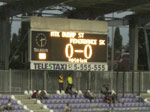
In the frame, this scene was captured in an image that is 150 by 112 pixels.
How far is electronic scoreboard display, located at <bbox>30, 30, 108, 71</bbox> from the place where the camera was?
3262 cm

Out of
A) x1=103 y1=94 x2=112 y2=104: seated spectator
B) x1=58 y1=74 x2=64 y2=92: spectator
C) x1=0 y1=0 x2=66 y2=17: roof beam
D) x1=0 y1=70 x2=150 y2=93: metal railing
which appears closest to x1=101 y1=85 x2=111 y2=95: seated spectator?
x1=103 y1=94 x2=112 y2=104: seated spectator

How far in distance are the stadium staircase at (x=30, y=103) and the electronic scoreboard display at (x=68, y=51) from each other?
1954mm

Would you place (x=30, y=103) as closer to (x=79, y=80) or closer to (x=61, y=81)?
(x=61, y=81)

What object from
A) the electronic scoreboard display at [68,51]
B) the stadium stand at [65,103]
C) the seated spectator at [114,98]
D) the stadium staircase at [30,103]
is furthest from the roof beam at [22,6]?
the seated spectator at [114,98]

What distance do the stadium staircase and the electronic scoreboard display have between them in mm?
1954

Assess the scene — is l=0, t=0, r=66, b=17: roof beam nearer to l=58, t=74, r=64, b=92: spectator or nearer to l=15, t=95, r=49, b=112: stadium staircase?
l=58, t=74, r=64, b=92: spectator

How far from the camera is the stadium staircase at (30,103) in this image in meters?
31.6

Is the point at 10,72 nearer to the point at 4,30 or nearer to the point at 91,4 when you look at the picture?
the point at 4,30

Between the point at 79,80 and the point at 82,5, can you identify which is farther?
the point at 82,5

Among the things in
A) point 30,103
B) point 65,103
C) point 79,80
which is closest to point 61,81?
point 65,103

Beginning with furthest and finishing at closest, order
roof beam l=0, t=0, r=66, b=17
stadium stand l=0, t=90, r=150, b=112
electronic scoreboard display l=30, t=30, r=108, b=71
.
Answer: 1. roof beam l=0, t=0, r=66, b=17
2. electronic scoreboard display l=30, t=30, r=108, b=71
3. stadium stand l=0, t=90, r=150, b=112

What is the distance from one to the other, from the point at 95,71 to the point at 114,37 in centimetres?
620

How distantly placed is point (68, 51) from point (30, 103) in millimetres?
3910

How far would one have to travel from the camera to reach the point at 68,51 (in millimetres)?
33438
